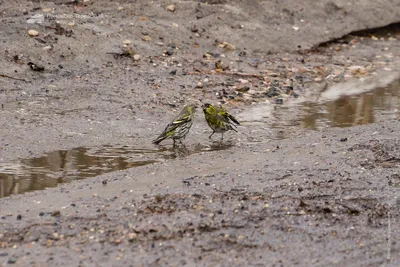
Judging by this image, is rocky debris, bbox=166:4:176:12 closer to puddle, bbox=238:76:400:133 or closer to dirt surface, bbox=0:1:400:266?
dirt surface, bbox=0:1:400:266

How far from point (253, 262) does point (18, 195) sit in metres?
2.44

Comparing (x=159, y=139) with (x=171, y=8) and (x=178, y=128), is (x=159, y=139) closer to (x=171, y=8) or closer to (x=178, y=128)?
(x=178, y=128)

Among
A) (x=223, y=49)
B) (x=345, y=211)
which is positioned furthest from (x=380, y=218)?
(x=223, y=49)

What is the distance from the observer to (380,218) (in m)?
6.96

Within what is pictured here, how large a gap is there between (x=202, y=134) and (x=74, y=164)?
211 cm

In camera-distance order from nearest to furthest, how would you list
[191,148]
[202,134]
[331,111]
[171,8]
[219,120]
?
[191,148], [219,120], [202,134], [331,111], [171,8]

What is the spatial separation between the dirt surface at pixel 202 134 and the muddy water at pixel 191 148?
0.36 ft

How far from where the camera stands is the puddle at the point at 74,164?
806 centimetres

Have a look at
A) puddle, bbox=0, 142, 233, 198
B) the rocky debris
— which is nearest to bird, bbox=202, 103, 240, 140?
puddle, bbox=0, 142, 233, 198

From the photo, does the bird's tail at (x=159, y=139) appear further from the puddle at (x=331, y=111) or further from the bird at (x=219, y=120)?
the puddle at (x=331, y=111)

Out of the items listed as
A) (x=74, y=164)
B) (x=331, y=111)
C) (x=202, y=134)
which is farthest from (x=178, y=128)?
(x=331, y=111)

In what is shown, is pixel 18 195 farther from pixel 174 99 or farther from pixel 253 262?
pixel 174 99

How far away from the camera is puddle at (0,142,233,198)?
317 inches

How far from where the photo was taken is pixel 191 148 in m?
9.69
